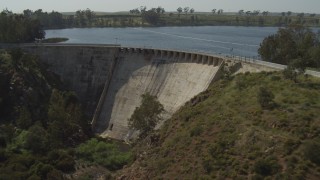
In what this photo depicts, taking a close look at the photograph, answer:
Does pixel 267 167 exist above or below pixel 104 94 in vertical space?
above

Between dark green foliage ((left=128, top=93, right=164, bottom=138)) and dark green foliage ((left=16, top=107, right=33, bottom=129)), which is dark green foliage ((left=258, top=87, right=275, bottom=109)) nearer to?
dark green foliage ((left=128, top=93, right=164, bottom=138))

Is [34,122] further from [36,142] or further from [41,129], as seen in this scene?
[36,142]

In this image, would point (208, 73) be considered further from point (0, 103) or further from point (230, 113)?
point (0, 103)

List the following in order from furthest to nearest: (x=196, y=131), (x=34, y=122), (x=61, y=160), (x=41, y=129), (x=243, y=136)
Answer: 1. (x=34, y=122)
2. (x=41, y=129)
3. (x=61, y=160)
4. (x=196, y=131)
5. (x=243, y=136)

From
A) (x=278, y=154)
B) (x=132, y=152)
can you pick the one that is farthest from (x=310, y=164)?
(x=132, y=152)

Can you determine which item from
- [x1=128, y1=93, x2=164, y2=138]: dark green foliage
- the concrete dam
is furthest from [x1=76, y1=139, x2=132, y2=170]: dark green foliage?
the concrete dam

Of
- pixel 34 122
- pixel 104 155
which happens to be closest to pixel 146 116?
pixel 104 155
